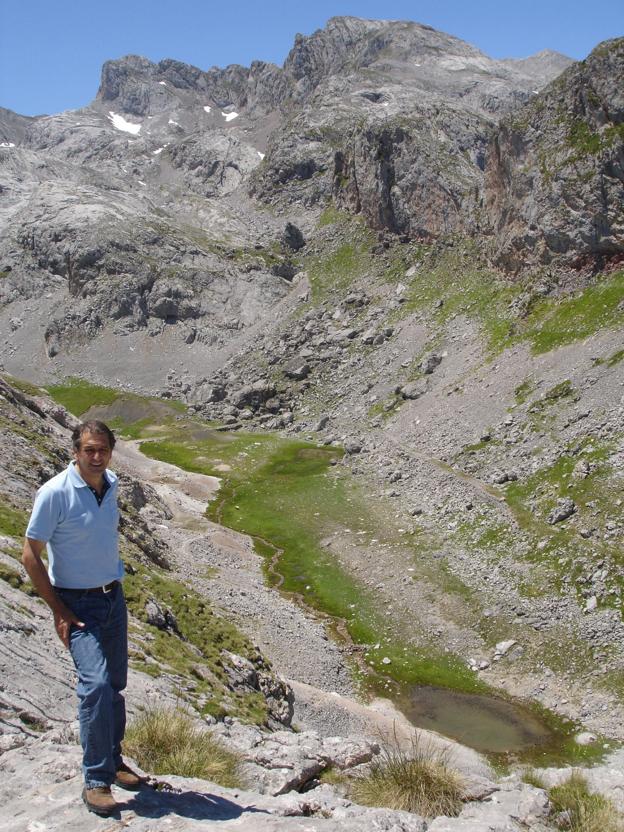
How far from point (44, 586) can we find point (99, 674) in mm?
1519

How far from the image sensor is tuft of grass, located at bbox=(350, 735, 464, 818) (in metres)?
11.1

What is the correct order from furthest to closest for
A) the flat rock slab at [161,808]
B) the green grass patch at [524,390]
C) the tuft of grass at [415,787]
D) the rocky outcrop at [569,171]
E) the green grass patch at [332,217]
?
1. the green grass patch at [332,217]
2. the rocky outcrop at [569,171]
3. the green grass patch at [524,390]
4. the tuft of grass at [415,787]
5. the flat rock slab at [161,808]

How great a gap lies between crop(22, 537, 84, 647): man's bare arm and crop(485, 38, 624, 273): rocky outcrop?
85304 mm

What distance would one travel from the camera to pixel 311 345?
118938 millimetres

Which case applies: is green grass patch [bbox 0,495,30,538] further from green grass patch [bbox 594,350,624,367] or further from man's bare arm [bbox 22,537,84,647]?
green grass patch [bbox 594,350,624,367]

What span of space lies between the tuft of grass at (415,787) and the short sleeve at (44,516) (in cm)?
723

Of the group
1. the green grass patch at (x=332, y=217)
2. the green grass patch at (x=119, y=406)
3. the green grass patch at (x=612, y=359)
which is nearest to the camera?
the green grass patch at (x=612, y=359)

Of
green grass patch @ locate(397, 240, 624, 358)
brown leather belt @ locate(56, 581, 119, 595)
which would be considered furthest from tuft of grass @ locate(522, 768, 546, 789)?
green grass patch @ locate(397, 240, 624, 358)

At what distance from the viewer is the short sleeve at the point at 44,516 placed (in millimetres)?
9688

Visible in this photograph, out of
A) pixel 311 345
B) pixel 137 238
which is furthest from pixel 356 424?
pixel 137 238

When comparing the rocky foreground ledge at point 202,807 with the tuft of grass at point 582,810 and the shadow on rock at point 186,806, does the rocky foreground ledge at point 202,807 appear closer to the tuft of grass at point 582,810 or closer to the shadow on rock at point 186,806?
the shadow on rock at point 186,806

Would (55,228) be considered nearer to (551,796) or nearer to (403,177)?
(403,177)

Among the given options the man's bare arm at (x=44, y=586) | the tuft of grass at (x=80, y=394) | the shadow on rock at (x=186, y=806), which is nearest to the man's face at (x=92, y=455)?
the man's bare arm at (x=44, y=586)

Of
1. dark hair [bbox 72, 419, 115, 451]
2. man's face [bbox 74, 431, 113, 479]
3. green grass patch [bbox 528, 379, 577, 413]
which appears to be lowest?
man's face [bbox 74, 431, 113, 479]
